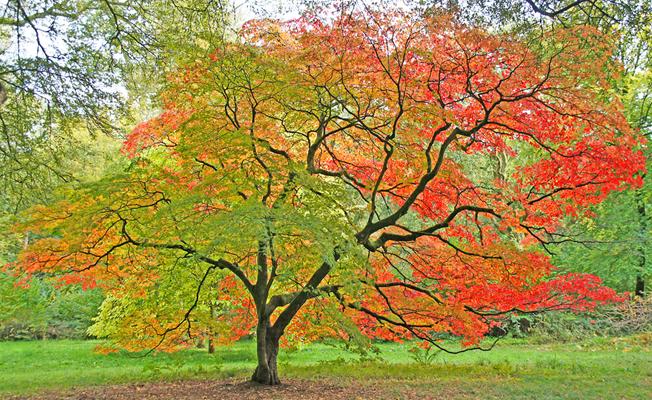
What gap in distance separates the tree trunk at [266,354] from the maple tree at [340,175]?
0.02 meters

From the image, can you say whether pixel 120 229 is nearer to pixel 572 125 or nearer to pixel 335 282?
pixel 335 282

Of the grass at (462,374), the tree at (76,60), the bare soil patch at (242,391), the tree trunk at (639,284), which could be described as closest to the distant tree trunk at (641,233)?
the tree trunk at (639,284)

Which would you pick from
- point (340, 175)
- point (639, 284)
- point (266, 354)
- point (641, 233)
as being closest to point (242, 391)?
point (266, 354)

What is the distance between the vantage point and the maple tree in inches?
235

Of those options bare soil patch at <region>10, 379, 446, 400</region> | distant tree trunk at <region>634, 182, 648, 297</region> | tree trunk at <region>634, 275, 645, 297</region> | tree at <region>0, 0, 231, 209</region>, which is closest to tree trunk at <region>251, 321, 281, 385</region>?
bare soil patch at <region>10, 379, 446, 400</region>

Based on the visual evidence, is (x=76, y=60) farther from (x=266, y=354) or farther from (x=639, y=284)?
(x=639, y=284)

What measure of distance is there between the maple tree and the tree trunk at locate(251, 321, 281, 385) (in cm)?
2

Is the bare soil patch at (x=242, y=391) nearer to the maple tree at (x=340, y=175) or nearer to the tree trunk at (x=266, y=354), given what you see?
the tree trunk at (x=266, y=354)

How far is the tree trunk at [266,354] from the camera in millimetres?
7188

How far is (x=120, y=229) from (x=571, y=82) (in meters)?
6.41

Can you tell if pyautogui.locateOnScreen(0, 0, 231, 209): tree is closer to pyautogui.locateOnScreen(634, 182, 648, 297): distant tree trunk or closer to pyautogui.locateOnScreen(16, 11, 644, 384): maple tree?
pyautogui.locateOnScreen(16, 11, 644, 384): maple tree

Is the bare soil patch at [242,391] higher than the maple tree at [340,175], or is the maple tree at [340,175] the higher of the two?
the maple tree at [340,175]

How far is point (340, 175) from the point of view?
7.89 metres

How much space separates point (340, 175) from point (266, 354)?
2989 mm
